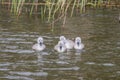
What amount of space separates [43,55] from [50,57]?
16.3 inches

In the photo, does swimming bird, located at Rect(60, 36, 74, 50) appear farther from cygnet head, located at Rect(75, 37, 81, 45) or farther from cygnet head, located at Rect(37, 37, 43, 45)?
cygnet head, located at Rect(37, 37, 43, 45)

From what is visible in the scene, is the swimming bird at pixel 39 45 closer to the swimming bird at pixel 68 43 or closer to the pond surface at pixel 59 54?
the pond surface at pixel 59 54

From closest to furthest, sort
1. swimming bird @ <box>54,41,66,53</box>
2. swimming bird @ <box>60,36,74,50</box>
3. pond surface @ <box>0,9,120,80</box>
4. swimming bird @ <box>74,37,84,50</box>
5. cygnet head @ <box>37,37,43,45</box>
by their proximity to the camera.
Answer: pond surface @ <box>0,9,120,80</box>
swimming bird @ <box>54,41,66,53</box>
cygnet head @ <box>37,37,43,45</box>
swimming bird @ <box>74,37,84,50</box>
swimming bird @ <box>60,36,74,50</box>

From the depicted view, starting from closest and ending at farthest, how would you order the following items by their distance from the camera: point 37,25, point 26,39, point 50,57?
point 50,57
point 26,39
point 37,25

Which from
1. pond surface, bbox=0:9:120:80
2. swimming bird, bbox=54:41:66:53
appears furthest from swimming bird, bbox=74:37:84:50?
swimming bird, bbox=54:41:66:53

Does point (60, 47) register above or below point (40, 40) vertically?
below

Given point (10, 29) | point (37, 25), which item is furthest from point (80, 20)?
point (10, 29)

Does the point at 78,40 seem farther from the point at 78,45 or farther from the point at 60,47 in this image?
the point at 60,47

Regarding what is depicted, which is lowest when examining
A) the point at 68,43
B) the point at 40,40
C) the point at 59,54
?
the point at 59,54

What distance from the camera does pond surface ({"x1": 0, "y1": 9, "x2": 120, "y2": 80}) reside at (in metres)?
11.5

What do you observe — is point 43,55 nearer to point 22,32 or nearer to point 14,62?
point 14,62

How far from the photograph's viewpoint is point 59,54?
13648mm

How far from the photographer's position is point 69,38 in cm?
1583

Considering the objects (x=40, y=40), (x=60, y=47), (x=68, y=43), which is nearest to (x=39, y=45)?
(x=40, y=40)
